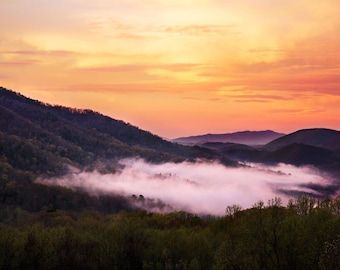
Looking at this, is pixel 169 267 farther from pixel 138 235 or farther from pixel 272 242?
pixel 272 242

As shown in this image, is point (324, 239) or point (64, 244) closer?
point (324, 239)

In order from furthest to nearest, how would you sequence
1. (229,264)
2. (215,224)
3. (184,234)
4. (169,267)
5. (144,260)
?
(215,224)
(184,234)
(144,260)
(169,267)
(229,264)

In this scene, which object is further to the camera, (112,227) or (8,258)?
(112,227)

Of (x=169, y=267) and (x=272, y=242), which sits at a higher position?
(x=272, y=242)

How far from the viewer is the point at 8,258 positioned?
98.9m

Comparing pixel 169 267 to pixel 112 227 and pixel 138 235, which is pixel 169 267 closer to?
pixel 138 235

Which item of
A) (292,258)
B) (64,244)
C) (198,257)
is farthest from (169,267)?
(292,258)

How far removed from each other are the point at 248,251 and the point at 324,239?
1317 cm

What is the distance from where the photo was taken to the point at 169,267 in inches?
3711

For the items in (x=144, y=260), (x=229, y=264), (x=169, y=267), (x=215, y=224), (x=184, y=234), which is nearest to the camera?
(x=229, y=264)

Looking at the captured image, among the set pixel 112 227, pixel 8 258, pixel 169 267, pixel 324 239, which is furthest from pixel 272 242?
pixel 8 258

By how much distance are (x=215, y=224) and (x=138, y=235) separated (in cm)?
2831

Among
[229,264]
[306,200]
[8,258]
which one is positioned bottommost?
[8,258]

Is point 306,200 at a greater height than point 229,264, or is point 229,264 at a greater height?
point 306,200
